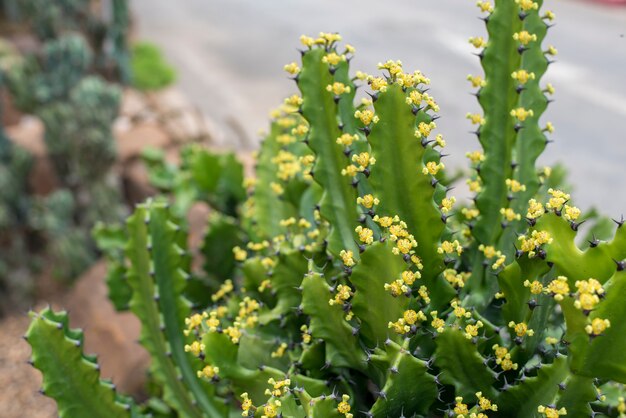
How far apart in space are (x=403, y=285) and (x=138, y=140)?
504 centimetres

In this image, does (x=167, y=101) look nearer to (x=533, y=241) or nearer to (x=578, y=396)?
(x=533, y=241)

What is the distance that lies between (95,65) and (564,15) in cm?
537

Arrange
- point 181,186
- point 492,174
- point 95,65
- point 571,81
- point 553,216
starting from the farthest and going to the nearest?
point 95,65 < point 571,81 < point 181,186 < point 492,174 < point 553,216

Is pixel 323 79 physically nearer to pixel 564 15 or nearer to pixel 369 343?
pixel 369 343

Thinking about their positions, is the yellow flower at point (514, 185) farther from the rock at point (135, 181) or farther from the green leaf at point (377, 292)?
the rock at point (135, 181)

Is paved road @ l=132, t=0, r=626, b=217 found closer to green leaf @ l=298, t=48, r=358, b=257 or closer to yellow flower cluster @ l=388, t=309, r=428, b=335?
green leaf @ l=298, t=48, r=358, b=257

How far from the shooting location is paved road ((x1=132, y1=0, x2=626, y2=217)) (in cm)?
521

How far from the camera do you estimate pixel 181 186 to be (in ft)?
12.2

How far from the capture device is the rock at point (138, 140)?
5.96m

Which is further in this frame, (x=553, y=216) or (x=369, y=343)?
(x=369, y=343)

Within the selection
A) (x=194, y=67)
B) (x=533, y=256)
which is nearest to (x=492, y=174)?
(x=533, y=256)

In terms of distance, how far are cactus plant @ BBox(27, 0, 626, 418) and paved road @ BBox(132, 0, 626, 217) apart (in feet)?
2.80

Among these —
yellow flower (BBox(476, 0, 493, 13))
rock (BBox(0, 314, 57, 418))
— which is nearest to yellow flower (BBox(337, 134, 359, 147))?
yellow flower (BBox(476, 0, 493, 13))

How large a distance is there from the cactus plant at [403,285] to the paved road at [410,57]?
853 mm
